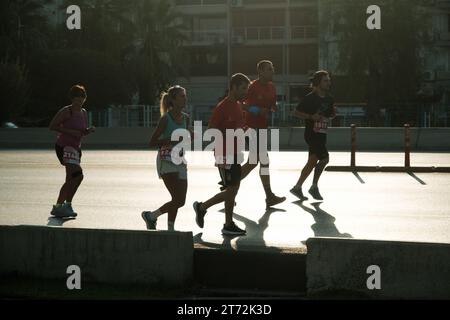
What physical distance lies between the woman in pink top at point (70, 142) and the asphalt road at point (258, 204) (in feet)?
0.81

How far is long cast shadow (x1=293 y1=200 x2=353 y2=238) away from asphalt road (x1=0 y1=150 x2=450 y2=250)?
0.01 m

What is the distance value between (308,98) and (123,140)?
20.5 metres

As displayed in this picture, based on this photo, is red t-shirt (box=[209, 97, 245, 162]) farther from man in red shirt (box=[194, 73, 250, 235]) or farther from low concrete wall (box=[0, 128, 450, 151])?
low concrete wall (box=[0, 128, 450, 151])

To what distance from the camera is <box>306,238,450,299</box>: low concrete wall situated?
21.1ft

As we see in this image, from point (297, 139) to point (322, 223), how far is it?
1997 cm

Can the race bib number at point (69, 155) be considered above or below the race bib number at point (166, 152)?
below

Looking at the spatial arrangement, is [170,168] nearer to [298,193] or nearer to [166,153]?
[166,153]

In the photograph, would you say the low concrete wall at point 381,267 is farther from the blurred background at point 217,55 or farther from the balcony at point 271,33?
the balcony at point 271,33

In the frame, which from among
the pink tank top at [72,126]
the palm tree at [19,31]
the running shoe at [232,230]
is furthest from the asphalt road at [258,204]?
the palm tree at [19,31]

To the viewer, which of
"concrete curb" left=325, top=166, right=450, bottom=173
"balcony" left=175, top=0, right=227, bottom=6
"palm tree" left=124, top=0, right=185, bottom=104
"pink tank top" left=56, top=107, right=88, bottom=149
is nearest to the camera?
"pink tank top" left=56, top=107, right=88, bottom=149

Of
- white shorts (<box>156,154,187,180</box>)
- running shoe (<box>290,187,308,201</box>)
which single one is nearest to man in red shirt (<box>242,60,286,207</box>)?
running shoe (<box>290,187,308,201</box>)

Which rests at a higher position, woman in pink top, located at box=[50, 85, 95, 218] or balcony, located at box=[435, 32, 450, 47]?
balcony, located at box=[435, 32, 450, 47]

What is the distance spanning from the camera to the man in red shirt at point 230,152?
913 centimetres
